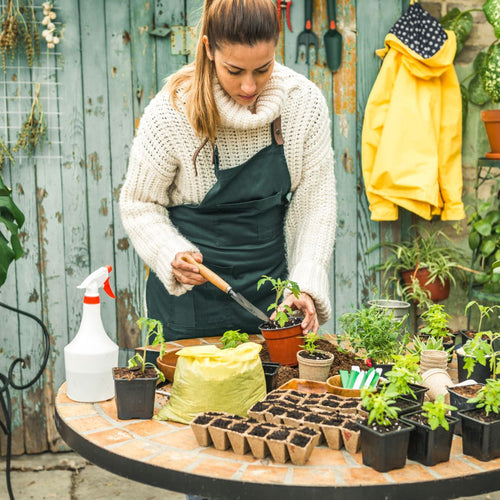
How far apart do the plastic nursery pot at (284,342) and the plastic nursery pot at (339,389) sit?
0.20 m

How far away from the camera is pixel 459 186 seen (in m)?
3.44

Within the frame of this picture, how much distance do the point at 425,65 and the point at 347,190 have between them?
73 centimetres

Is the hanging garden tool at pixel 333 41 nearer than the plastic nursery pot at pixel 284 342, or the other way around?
the plastic nursery pot at pixel 284 342

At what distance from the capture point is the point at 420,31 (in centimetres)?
335

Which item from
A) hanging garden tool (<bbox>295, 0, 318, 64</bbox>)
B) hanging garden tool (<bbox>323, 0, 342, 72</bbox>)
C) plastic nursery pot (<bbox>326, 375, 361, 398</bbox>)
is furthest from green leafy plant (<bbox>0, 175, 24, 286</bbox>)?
hanging garden tool (<bbox>323, 0, 342, 72</bbox>)

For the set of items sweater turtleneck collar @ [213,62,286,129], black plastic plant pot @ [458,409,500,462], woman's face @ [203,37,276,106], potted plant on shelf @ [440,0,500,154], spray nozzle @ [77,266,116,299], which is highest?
potted plant on shelf @ [440,0,500,154]

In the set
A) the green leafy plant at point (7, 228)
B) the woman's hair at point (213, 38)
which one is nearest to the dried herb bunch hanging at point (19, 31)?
the green leafy plant at point (7, 228)

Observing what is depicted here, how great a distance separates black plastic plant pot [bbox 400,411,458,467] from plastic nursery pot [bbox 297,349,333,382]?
1.29 ft

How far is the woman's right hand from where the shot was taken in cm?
195

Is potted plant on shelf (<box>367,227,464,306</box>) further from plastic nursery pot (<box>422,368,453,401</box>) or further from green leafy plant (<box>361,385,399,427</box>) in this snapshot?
green leafy plant (<box>361,385,399,427</box>)

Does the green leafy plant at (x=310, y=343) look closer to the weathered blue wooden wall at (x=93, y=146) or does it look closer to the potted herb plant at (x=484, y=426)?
the potted herb plant at (x=484, y=426)

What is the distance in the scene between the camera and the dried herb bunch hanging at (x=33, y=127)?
336cm

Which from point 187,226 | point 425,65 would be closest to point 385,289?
point 425,65

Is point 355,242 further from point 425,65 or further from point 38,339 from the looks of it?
point 38,339
